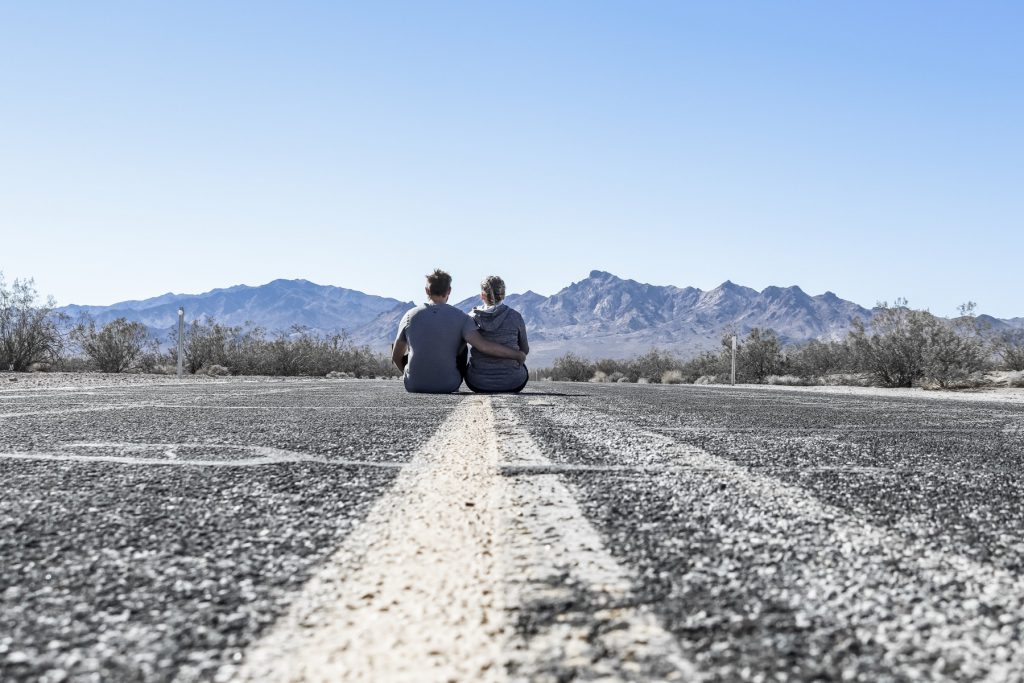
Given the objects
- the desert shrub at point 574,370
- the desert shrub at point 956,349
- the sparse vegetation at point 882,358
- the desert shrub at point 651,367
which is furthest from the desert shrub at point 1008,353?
the desert shrub at point 574,370

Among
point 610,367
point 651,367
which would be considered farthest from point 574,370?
point 651,367

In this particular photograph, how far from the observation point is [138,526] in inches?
51.5

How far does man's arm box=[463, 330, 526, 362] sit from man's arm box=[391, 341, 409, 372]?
2.25 feet

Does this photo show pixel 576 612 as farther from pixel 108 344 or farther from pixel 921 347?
pixel 108 344

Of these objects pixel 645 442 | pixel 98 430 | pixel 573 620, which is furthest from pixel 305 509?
pixel 98 430

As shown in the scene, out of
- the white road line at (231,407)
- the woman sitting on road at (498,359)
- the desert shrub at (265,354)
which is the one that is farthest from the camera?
the desert shrub at (265,354)

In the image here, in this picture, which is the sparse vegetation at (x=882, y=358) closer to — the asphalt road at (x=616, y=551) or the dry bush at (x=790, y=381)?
the dry bush at (x=790, y=381)

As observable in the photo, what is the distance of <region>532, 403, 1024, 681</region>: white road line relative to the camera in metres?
0.79

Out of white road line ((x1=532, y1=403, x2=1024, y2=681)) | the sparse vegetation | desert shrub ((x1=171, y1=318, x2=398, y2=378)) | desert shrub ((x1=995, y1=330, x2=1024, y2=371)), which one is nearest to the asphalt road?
white road line ((x1=532, y1=403, x2=1024, y2=681))

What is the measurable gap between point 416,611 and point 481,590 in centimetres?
10

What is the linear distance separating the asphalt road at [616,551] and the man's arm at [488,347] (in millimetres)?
4800

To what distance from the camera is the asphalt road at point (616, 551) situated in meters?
0.77

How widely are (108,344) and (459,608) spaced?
78.5 ft

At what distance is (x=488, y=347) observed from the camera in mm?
7457
